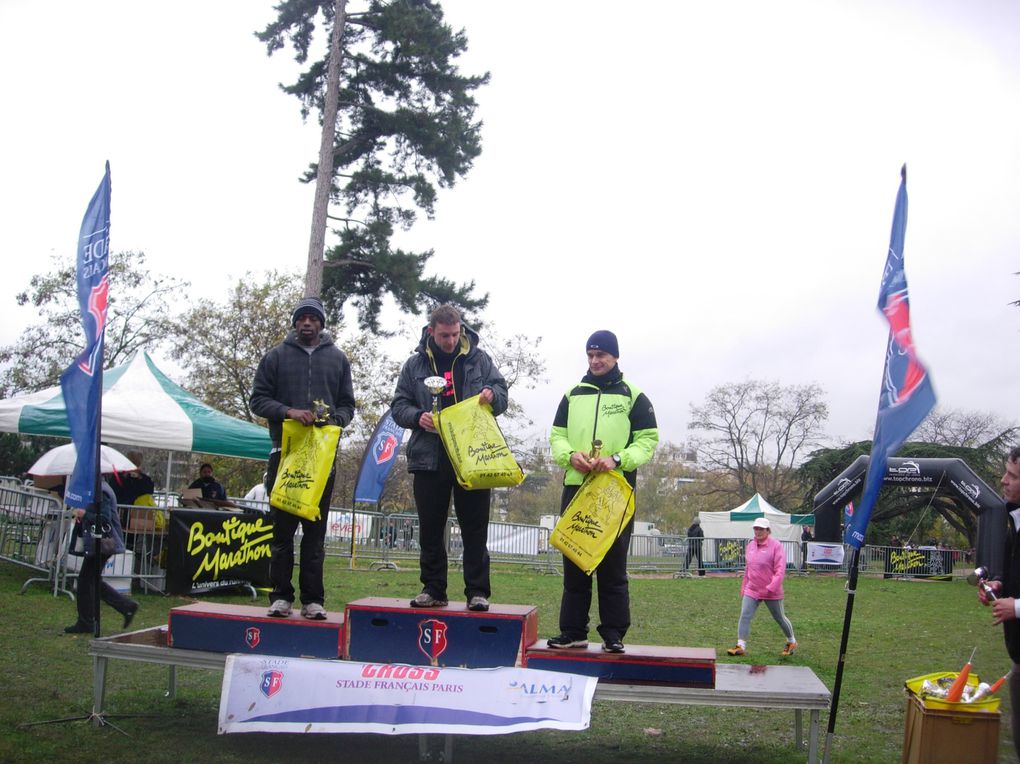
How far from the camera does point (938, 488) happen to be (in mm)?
23734

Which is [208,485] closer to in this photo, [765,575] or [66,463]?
[66,463]

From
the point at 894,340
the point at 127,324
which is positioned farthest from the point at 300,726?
the point at 127,324

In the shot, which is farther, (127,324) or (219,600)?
(127,324)

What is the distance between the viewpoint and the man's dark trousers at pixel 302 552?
19.6 ft

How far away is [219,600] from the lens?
11.9 metres

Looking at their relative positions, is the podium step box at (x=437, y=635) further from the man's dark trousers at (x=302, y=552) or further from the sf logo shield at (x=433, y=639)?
the man's dark trousers at (x=302, y=552)

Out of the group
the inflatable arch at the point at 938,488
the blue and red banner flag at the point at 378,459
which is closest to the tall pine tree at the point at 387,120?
the blue and red banner flag at the point at 378,459

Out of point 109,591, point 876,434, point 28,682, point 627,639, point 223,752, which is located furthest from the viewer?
point 627,639

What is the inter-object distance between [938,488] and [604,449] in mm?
21453

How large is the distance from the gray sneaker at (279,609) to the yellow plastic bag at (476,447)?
156 cm

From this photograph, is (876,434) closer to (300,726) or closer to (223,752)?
(300,726)

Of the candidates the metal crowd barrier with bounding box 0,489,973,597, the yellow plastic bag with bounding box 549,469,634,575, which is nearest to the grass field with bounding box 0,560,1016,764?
the metal crowd barrier with bounding box 0,489,973,597

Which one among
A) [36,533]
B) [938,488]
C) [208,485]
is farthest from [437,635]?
[938,488]

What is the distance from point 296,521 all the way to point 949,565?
28083mm
